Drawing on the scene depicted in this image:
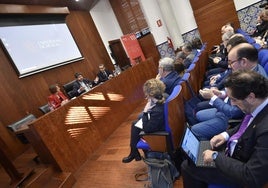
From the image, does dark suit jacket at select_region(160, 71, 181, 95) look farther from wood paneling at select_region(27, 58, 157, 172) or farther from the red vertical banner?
the red vertical banner

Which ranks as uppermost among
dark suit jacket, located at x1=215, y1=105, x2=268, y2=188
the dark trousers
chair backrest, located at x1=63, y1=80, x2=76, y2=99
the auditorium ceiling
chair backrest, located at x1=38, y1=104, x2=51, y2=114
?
the auditorium ceiling

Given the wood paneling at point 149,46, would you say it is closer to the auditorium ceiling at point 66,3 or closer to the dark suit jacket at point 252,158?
the auditorium ceiling at point 66,3

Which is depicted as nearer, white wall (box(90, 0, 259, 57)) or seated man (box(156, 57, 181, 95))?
seated man (box(156, 57, 181, 95))

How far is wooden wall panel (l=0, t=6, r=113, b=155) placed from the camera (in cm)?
405

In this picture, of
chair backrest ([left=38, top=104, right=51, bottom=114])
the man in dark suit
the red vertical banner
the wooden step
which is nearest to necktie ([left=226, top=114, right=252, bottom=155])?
the man in dark suit

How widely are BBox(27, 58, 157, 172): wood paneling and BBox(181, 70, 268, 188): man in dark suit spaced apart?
6.65ft

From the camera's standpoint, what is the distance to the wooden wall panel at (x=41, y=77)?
13.3 ft

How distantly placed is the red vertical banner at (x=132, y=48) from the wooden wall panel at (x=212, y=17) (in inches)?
79.8

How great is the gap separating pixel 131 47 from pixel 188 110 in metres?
5.19

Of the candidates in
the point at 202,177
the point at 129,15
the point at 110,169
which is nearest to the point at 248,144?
the point at 202,177

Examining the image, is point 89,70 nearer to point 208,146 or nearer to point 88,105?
point 88,105

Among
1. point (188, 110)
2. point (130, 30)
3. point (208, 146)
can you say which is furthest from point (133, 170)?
point (130, 30)

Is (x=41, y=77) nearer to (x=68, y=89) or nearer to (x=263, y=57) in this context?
(x=68, y=89)

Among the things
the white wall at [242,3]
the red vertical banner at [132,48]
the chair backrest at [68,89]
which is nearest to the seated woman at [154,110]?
the chair backrest at [68,89]
